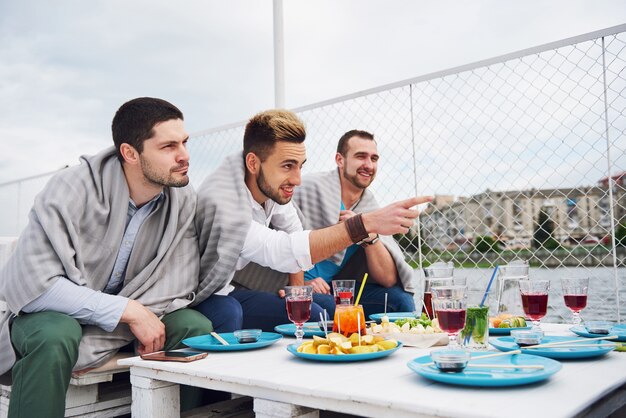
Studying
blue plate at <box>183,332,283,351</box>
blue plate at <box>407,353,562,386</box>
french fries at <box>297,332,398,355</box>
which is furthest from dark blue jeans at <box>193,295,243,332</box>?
blue plate at <box>407,353,562,386</box>

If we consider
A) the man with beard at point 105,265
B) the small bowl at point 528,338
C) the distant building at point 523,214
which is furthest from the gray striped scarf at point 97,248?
the distant building at point 523,214

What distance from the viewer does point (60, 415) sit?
4.97 feet

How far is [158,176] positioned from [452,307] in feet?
3.91

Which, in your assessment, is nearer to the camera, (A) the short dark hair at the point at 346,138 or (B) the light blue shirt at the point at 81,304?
(B) the light blue shirt at the point at 81,304

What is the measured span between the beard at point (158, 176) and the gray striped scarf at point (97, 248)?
0.08m

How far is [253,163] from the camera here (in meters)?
2.40

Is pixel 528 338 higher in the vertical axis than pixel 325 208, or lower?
lower

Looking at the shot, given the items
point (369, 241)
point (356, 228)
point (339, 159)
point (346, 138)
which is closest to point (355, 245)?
point (369, 241)

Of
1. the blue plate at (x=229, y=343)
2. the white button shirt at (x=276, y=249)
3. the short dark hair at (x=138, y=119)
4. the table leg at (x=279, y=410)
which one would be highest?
the short dark hair at (x=138, y=119)

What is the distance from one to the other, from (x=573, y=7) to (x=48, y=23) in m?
4.90

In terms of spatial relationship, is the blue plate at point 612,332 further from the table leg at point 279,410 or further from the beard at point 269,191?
the beard at point 269,191

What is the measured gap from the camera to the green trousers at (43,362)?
1481mm

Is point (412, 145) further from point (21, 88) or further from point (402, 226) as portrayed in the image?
point (21, 88)

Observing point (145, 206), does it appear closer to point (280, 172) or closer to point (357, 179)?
point (280, 172)
